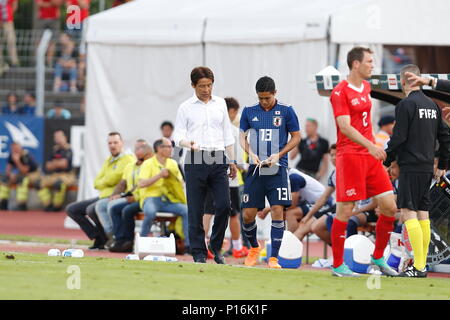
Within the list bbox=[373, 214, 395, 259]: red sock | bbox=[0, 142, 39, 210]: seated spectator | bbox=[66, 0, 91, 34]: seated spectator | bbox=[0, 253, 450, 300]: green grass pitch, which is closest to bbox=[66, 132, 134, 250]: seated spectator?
bbox=[66, 0, 91, 34]: seated spectator

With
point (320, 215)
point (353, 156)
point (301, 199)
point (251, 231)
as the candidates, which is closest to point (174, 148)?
point (301, 199)

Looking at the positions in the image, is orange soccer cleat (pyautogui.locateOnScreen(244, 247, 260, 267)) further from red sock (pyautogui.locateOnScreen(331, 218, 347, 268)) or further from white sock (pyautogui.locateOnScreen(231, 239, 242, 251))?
white sock (pyautogui.locateOnScreen(231, 239, 242, 251))

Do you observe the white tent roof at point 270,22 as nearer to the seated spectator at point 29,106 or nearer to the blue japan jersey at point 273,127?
the blue japan jersey at point 273,127

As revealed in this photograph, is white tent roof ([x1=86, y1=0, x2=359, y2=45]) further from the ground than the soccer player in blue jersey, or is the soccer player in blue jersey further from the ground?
white tent roof ([x1=86, y1=0, x2=359, y2=45])

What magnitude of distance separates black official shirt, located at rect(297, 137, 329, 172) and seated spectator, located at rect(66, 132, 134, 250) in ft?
12.0

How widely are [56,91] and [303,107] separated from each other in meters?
Result: 12.6

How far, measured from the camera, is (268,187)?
13078 millimetres

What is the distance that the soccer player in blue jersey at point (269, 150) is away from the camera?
1303 cm

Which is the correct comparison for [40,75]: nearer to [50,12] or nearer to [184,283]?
[50,12]

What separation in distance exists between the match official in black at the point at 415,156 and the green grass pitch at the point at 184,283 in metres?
0.50

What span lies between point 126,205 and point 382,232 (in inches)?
239

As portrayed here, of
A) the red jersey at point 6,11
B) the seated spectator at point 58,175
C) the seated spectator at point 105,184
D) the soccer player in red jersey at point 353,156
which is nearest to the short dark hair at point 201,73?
the soccer player in red jersey at point 353,156

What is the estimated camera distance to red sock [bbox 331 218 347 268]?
37.8 ft
